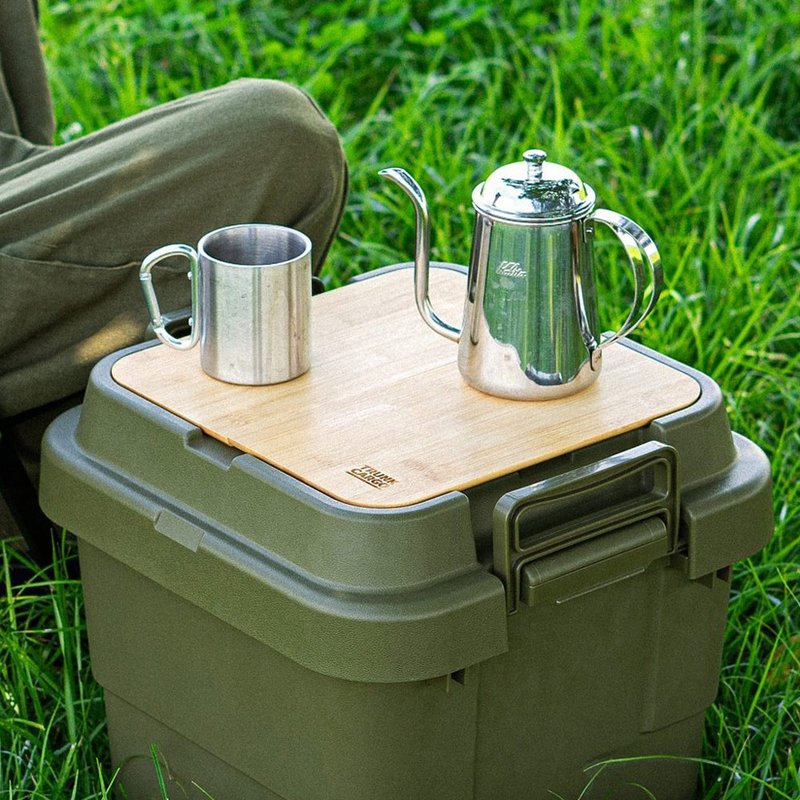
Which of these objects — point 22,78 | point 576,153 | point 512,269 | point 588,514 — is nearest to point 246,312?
point 512,269

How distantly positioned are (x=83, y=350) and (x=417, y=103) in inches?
53.1

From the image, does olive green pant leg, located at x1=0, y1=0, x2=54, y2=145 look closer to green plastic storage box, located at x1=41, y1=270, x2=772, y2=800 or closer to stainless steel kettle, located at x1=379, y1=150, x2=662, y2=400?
green plastic storage box, located at x1=41, y1=270, x2=772, y2=800

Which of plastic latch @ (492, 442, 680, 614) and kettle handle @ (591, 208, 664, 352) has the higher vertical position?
kettle handle @ (591, 208, 664, 352)

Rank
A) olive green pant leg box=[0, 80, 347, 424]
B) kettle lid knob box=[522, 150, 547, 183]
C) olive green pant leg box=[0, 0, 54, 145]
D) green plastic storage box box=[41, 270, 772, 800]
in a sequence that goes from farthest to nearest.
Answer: olive green pant leg box=[0, 0, 54, 145]
olive green pant leg box=[0, 80, 347, 424]
kettle lid knob box=[522, 150, 547, 183]
green plastic storage box box=[41, 270, 772, 800]

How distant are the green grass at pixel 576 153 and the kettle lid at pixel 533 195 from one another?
620 millimetres

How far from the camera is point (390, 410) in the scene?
1.43 m

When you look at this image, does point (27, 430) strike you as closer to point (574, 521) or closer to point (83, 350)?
point (83, 350)

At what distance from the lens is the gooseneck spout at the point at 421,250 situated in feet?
4.72

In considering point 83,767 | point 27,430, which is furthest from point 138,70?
point 83,767

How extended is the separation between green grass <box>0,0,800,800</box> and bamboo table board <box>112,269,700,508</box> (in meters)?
0.41

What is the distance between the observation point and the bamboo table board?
133 centimetres

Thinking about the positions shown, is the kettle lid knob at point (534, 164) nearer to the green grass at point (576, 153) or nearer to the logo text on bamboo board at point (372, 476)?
the logo text on bamboo board at point (372, 476)

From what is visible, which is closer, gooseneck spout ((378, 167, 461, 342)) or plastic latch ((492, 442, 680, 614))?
plastic latch ((492, 442, 680, 614))

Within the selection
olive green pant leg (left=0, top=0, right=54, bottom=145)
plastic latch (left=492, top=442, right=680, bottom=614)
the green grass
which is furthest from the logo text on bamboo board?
olive green pant leg (left=0, top=0, right=54, bottom=145)
